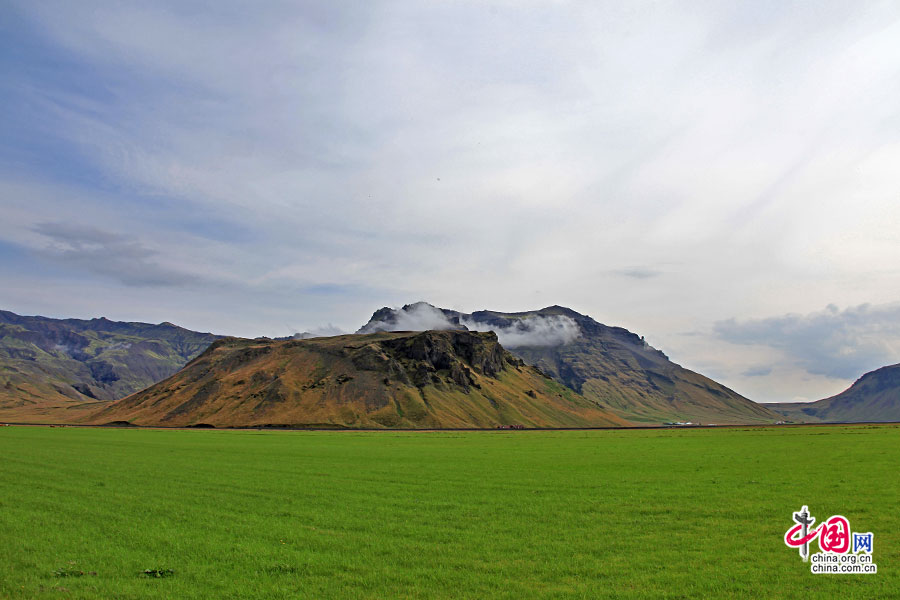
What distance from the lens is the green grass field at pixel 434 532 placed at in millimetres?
16047

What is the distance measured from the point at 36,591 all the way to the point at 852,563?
25098mm

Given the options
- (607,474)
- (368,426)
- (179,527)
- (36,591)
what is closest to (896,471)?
(607,474)

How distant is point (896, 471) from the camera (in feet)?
128

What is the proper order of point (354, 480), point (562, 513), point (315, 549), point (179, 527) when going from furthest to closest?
point (354, 480)
point (562, 513)
point (179, 527)
point (315, 549)

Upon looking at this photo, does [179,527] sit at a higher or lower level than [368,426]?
higher

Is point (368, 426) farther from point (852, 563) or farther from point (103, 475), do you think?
point (852, 563)

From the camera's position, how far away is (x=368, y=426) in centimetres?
19150

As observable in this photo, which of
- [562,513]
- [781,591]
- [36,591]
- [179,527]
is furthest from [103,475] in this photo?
[781,591]

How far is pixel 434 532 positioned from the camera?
2230 cm

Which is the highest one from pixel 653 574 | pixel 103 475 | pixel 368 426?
pixel 653 574

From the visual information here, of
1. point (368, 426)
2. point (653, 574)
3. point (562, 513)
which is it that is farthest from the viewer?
point (368, 426)

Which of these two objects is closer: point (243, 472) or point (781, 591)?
point (781, 591)

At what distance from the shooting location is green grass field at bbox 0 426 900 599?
16047 millimetres

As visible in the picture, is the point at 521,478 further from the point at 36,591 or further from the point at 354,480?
A: the point at 36,591
